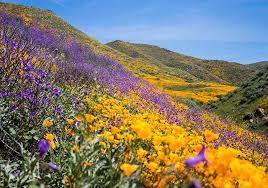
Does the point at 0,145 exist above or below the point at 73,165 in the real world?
below

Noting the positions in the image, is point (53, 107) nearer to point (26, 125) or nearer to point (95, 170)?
point (26, 125)

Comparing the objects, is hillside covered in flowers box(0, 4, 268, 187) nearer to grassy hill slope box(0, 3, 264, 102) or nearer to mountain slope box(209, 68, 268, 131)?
mountain slope box(209, 68, 268, 131)

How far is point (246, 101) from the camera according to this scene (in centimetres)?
2722

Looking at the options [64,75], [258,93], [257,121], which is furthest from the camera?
[258,93]

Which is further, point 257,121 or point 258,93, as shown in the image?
point 258,93

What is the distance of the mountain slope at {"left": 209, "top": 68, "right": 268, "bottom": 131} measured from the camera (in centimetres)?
2431

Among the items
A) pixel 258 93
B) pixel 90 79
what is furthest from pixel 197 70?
pixel 90 79

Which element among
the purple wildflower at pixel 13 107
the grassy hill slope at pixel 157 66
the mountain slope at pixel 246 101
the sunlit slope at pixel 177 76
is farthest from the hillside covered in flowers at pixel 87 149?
the grassy hill slope at pixel 157 66

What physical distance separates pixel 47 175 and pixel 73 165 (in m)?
0.67

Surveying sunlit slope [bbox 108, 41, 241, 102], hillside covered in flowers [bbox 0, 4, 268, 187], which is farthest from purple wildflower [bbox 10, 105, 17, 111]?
sunlit slope [bbox 108, 41, 241, 102]

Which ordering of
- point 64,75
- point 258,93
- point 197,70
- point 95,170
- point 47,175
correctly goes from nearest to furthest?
point 95,170
point 47,175
point 64,75
point 258,93
point 197,70

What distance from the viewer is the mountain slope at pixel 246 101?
24312mm

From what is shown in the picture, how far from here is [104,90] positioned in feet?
40.5

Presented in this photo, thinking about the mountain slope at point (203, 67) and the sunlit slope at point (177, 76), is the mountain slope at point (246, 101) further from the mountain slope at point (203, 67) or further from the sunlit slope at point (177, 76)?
the mountain slope at point (203, 67)
